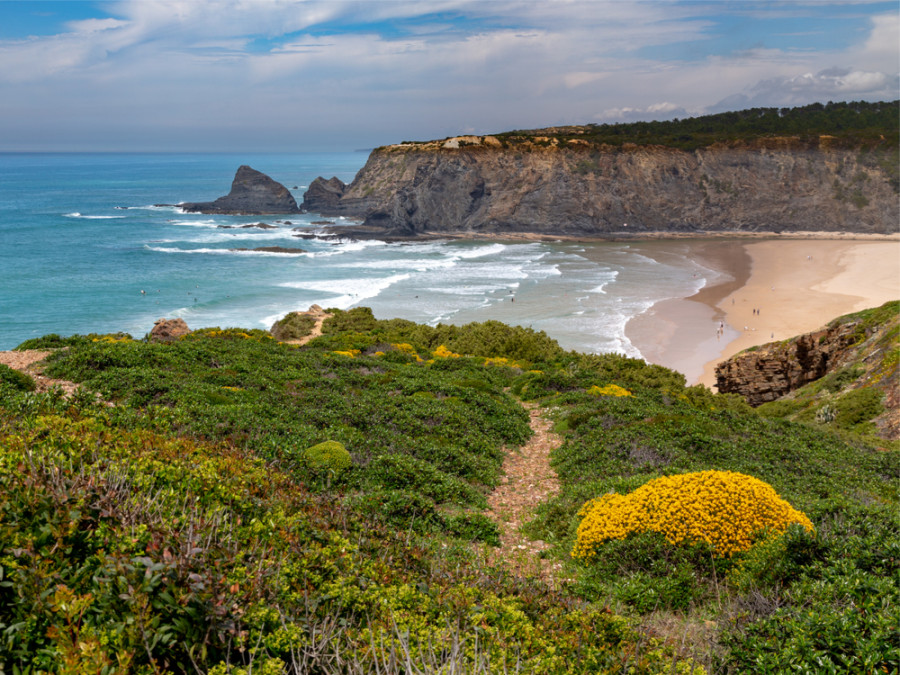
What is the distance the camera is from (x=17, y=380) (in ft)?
36.6

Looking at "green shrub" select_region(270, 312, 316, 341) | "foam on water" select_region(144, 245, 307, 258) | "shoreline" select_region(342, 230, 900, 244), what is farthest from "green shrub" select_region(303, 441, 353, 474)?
"shoreline" select_region(342, 230, 900, 244)

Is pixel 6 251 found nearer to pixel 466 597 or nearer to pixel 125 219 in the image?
pixel 125 219

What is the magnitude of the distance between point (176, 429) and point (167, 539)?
5.45 metres

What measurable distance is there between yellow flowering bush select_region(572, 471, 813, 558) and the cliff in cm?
1224

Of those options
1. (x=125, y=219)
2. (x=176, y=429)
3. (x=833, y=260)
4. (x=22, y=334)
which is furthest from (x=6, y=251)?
(x=833, y=260)

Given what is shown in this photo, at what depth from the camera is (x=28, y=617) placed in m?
3.23

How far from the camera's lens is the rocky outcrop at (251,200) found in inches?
4569

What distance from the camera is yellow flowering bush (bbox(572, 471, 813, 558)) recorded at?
22.5ft

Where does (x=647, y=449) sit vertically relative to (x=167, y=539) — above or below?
below

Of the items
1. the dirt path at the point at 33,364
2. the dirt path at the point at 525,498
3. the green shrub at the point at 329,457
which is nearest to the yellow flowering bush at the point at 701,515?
the dirt path at the point at 525,498

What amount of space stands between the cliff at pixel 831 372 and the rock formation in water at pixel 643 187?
70661 mm

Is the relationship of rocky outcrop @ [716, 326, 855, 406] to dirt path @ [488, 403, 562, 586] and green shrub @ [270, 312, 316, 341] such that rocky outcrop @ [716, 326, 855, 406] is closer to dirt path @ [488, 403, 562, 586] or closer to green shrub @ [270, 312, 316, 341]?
dirt path @ [488, 403, 562, 586]

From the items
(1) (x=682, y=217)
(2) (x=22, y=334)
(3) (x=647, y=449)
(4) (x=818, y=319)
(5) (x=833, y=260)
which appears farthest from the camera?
(1) (x=682, y=217)

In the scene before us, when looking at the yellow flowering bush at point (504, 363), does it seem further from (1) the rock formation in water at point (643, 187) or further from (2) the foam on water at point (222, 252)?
(1) the rock formation in water at point (643, 187)
